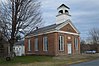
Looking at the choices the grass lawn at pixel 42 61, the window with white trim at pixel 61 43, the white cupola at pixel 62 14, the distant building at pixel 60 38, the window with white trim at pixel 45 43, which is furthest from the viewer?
the window with white trim at pixel 45 43

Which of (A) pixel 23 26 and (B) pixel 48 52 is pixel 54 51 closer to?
(B) pixel 48 52

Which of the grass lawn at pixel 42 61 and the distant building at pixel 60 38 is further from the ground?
the distant building at pixel 60 38

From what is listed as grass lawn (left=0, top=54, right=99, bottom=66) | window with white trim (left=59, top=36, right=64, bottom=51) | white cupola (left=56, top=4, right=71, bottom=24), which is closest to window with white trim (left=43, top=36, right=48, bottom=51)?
window with white trim (left=59, top=36, right=64, bottom=51)

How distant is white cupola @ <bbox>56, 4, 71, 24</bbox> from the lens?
4891 cm

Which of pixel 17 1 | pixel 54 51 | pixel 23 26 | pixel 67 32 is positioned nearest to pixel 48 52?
pixel 54 51

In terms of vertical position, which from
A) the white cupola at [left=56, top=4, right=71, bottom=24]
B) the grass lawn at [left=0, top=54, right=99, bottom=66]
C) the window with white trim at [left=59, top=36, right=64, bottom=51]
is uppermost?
the white cupola at [left=56, top=4, right=71, bottom=24]

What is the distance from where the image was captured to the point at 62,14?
49.2 metres

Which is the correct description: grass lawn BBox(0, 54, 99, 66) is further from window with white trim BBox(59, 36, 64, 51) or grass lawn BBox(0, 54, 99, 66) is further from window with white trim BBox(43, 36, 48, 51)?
window with white trim BBox(43, 36, 48, 51)

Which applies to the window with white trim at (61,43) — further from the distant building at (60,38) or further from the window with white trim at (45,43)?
the window with white trim at (45,43)

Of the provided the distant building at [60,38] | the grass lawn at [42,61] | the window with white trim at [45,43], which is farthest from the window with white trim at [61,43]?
the grass lawn at [42,61]

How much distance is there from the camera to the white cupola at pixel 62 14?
4891 centimetres

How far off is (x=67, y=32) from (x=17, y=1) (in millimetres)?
16182

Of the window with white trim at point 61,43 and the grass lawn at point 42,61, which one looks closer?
the grass lawn at point 42,61

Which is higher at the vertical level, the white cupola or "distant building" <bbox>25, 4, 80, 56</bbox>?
the white cupola
